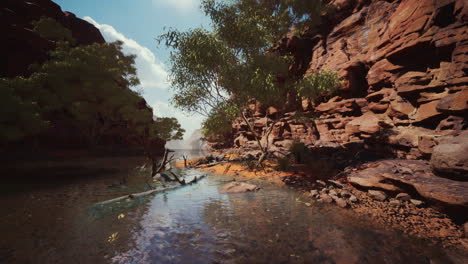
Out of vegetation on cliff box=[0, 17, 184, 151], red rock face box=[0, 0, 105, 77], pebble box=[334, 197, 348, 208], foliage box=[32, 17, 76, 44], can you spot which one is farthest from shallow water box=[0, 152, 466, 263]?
foliage box=[32, 17, 76, 44]

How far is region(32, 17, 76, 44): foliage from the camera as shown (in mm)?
33375

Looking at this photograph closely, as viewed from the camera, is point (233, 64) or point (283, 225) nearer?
point (283, 225)

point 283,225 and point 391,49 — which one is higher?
point 391,49

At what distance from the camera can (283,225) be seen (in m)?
5.79

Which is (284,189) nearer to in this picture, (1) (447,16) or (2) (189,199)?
(2) (189,199)

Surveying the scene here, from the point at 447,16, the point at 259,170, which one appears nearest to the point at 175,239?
the point at 259,170

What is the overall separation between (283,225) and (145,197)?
6.42m

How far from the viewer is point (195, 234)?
17.1 feet

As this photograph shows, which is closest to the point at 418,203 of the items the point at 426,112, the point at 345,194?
the point at 345,194

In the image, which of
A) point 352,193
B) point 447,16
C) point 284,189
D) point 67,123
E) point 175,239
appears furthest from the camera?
point 67,123

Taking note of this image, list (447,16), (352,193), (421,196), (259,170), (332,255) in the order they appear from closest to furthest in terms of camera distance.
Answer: (332,255), (421,196), (352,193), (447,16), (259,170)

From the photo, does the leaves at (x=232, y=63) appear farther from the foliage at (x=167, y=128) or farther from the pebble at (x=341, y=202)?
the foliage at (x=167, y=128)

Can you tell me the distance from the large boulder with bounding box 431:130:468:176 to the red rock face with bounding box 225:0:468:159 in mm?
3120

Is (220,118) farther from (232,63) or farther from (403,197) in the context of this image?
(403,197)
